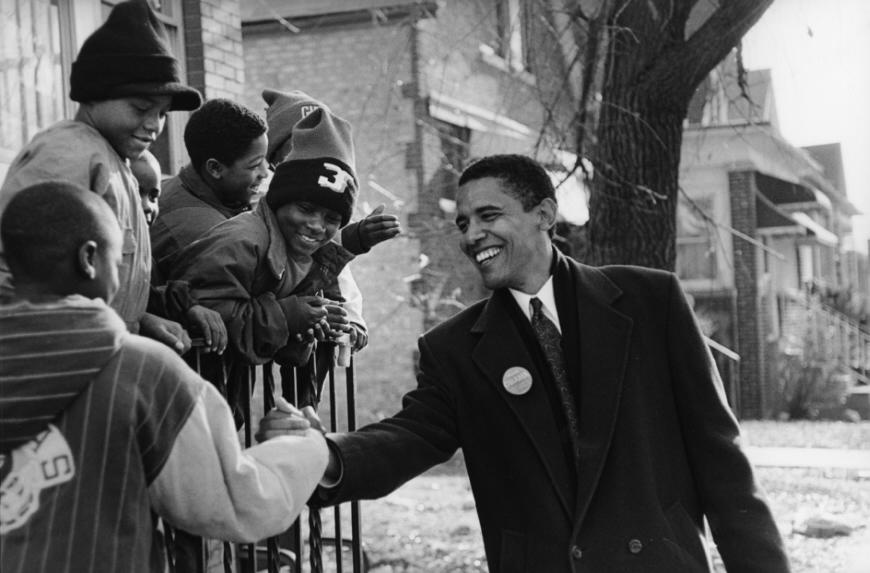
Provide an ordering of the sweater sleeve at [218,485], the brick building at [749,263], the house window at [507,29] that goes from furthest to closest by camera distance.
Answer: the brick building at [749,263] < the house window at [507,29] < the sweater sleeve at [218,485]

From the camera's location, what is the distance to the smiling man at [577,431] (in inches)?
128

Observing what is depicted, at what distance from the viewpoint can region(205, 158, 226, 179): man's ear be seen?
3834 mm

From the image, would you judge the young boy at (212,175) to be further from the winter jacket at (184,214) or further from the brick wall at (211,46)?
the brick wall at (211,46)

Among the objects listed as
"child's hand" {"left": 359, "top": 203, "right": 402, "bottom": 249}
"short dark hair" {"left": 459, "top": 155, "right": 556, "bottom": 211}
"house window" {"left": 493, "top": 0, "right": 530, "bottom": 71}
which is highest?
"house window" {"left": 493, "top": 0, "right": 530, "bottom": 71}

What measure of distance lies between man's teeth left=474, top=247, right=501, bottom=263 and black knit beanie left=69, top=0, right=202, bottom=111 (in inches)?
46.6

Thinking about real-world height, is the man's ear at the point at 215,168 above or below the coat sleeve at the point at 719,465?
above

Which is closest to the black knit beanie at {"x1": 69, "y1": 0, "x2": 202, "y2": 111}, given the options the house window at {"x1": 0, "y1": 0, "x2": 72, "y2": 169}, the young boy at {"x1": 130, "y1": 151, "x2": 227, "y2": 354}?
the young boy at {"x1": 130, "y1": 151, "x2": 227, "y2": 354}

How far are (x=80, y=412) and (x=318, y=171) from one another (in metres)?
1.57

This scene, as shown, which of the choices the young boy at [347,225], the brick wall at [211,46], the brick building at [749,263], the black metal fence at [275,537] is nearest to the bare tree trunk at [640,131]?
the brick wall at [211,46]

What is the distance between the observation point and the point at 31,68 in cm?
614

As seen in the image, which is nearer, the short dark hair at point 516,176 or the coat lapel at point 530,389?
the coat lapel at point 530,389

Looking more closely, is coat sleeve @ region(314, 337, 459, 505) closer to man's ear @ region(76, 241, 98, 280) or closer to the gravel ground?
man's ear @ region(76, 241, 98, 280)

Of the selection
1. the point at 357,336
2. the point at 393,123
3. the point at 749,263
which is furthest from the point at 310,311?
the point at 749,263

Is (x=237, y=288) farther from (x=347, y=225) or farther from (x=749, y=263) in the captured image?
(x=749, y=263)
